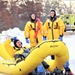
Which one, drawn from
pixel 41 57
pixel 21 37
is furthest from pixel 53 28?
pixel 21 37

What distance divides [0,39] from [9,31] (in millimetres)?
922

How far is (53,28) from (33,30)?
51 cm

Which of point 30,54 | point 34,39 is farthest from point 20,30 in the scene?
point 30,54

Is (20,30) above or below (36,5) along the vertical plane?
below

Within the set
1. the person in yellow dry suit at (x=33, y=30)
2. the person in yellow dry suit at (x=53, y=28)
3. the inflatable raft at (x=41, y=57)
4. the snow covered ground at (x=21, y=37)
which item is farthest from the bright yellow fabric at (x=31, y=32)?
the inflatable raft at (x=41, y=57)

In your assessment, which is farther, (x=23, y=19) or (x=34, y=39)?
(x=23, y=19)

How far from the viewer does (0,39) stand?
10266 millimetres

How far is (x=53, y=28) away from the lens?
6.90 m

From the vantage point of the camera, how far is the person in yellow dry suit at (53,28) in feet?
22.4

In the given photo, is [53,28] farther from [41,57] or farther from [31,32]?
[41,57]

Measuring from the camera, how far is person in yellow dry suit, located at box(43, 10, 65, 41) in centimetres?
683

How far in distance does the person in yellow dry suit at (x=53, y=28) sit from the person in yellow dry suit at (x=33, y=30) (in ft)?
0.79

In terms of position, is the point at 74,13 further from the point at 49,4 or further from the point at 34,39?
the point at 34,39

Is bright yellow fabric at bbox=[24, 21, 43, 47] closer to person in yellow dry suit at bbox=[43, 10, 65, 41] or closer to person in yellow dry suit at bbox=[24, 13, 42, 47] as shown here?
person in yellow dry suit at bbox=[24, 13, 42, 47]
